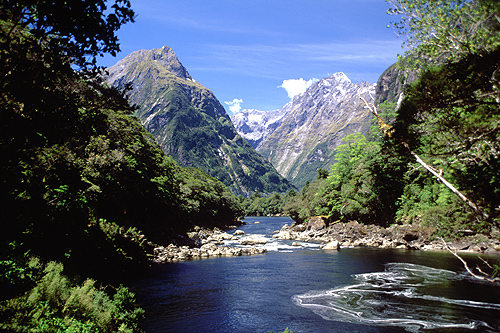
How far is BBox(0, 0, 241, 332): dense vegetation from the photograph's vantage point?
29.2 feet

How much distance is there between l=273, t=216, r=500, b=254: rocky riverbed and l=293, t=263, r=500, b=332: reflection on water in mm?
13048

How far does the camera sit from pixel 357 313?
66.5 feet

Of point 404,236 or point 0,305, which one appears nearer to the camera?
point 0,305

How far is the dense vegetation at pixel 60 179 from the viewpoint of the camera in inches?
351

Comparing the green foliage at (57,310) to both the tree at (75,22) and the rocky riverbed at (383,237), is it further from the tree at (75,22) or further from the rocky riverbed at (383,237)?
the rocky riverbed at (383,237)

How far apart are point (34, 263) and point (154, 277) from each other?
60.6 ft

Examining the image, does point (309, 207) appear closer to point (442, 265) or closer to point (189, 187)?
point (189, 187)

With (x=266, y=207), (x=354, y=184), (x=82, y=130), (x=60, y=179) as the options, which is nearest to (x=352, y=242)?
(x=354, y=184)

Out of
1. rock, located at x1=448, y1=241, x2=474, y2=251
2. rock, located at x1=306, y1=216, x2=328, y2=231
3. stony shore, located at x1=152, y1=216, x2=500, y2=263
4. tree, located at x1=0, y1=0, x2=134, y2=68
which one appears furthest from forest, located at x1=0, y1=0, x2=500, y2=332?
rock, located at x1=306, y1=216, x2=328, y2=231

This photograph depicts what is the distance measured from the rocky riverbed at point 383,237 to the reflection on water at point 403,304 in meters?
13.0

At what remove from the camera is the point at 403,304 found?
71.2 feet

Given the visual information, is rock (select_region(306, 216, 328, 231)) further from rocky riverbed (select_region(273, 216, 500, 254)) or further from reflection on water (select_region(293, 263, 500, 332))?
reflection on water (select_region(293, 263, 500, 332))

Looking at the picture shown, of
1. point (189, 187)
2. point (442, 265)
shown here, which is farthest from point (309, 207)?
point (442, 265)

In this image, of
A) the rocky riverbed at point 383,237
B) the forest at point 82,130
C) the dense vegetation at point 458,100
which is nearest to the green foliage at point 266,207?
the rocky riverbed at point 383,237
